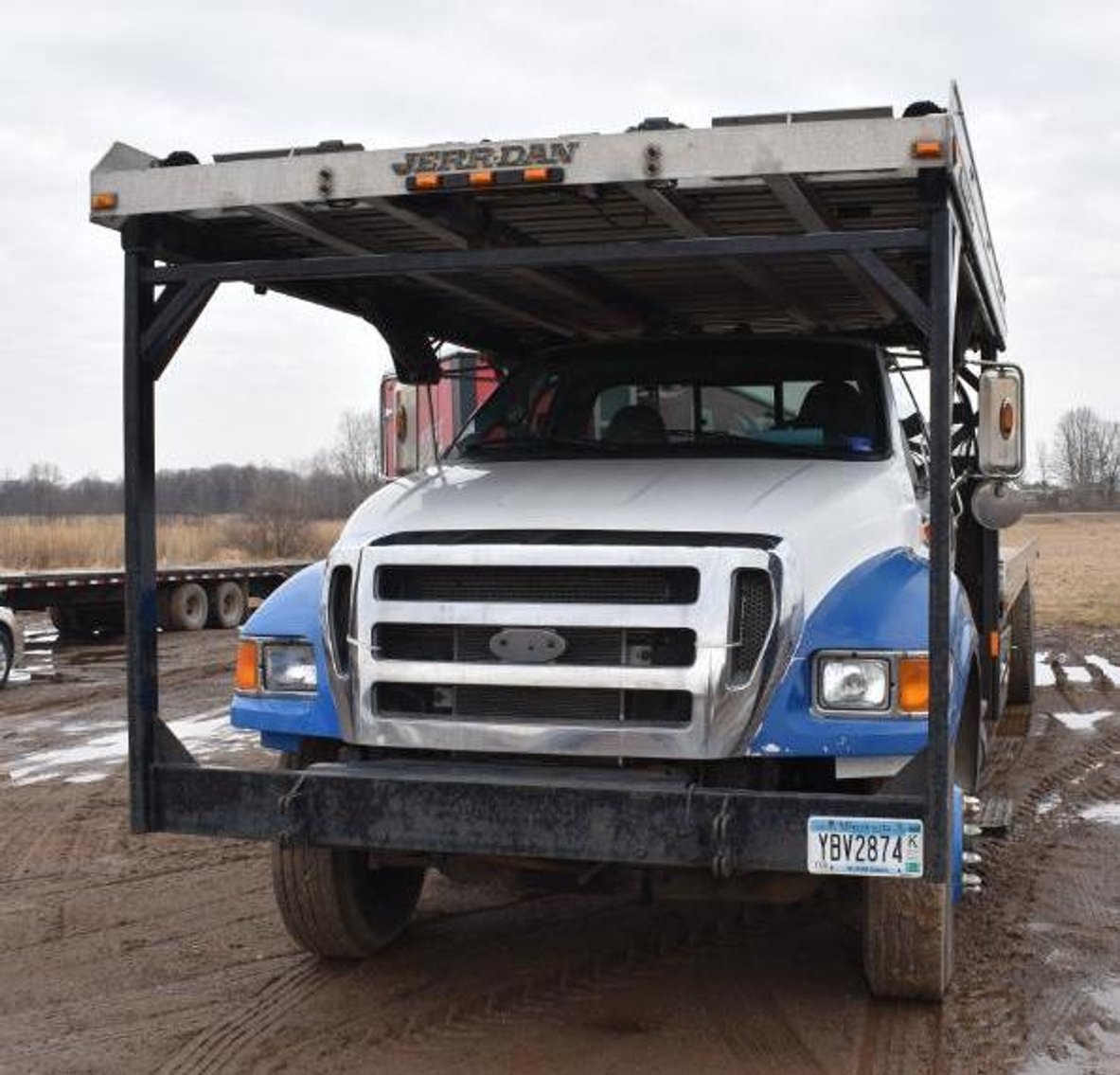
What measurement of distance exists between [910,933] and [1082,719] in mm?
7265

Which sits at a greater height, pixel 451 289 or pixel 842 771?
pixel 451 289

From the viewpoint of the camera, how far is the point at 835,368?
6.21m

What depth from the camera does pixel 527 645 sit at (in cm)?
456

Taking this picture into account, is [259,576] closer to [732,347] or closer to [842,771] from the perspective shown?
[732,347]

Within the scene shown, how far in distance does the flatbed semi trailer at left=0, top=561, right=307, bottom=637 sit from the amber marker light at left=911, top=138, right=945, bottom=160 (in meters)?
16.6

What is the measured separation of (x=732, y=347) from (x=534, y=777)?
2.59 meters

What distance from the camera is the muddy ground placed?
4.66 metres

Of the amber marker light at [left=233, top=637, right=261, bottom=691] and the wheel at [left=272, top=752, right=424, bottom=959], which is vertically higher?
the amber marker light at [left=233, top=637, right=261, bottom=691]

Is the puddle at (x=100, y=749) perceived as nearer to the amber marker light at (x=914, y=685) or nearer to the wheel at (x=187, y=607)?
the amber marker light at (x=914, y=685)

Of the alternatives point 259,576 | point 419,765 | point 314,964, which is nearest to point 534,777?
point 419,765

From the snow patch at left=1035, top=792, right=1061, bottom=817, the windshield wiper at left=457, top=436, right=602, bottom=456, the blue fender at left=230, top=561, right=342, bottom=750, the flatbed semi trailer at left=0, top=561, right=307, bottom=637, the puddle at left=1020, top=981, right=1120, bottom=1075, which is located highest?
the windshield wiper at left=457, top=436, right=602, bottom=456

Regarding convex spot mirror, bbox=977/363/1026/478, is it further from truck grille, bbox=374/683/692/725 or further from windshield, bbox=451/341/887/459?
truck grille, bbox=374/683/692/725

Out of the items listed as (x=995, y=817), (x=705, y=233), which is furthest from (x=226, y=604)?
(x=705, y=233)

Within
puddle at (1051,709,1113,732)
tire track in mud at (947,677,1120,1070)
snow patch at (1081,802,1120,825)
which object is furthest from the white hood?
puddle at (1051,709,1113,732)
